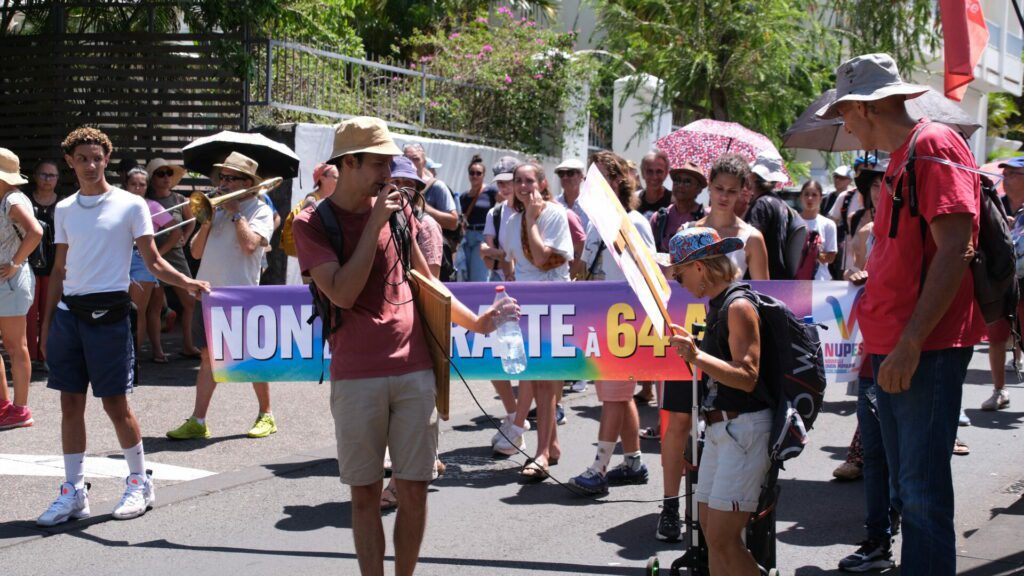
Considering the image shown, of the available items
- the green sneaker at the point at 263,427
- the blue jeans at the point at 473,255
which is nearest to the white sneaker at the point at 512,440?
the green sneaker at the point at 263,427

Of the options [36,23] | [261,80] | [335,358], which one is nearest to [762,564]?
[335,358]

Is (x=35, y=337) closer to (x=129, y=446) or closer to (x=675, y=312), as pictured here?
(x=129, y=446)

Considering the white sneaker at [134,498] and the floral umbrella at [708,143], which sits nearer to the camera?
the white sneaker at [134,498]

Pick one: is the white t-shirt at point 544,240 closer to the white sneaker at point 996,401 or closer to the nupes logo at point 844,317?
the nupes logo at point 844,317

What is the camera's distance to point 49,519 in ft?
19.9

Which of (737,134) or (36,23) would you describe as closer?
(737,134)

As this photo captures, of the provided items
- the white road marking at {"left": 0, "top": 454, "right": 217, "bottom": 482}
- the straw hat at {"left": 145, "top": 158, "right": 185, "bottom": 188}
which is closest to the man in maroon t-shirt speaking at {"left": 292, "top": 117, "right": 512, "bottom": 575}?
the white road marking at {"left": 0, "top": 454, "right": 217, "bottom": 482}

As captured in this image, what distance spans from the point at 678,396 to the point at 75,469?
3272mm

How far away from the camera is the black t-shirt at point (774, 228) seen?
24.0ft

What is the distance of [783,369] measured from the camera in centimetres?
426

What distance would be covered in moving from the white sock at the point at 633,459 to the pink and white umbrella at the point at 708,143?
2469mm

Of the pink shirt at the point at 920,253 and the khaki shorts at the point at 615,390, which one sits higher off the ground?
the pink shirt at the point at 920,253

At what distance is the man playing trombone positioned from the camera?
8172 millimetres

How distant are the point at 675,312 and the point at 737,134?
2.41m
